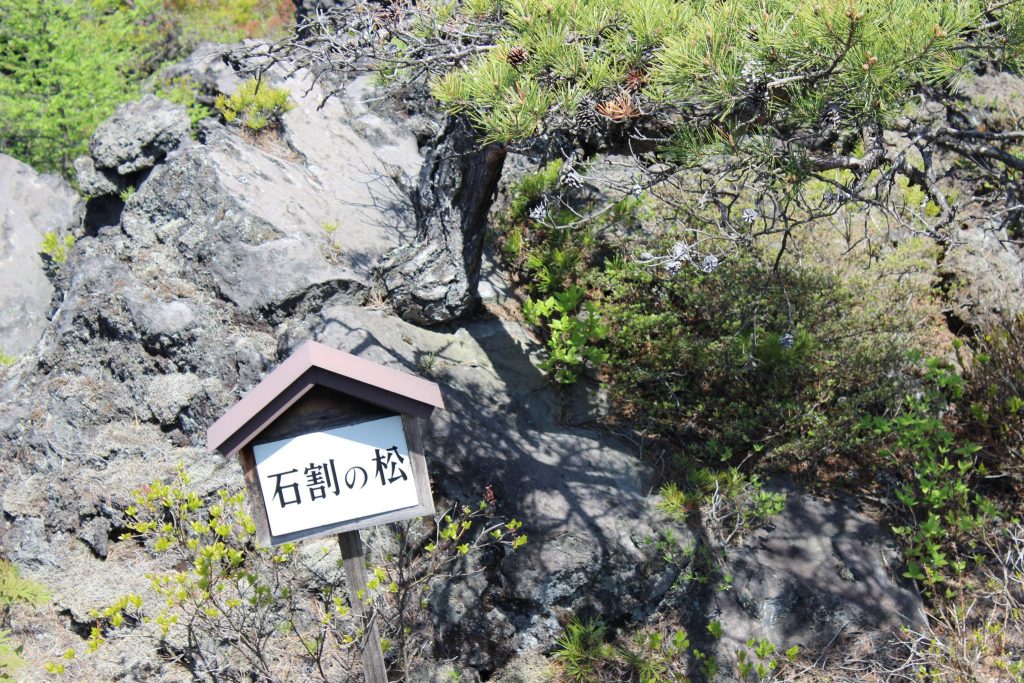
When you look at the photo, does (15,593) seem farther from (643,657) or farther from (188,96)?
(188,96)

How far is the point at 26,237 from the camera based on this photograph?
20.8 feet

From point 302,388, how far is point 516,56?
1.87m

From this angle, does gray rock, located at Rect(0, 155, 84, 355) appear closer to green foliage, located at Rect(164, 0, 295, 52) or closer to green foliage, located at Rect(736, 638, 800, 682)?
green foliage, located at Rect(164, 0, 295, 52)

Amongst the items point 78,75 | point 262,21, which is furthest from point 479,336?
point 262,21

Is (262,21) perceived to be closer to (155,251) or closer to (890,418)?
(155,251)

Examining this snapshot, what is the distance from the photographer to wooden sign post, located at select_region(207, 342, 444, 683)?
2799 mm

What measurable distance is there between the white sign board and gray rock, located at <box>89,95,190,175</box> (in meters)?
3.86

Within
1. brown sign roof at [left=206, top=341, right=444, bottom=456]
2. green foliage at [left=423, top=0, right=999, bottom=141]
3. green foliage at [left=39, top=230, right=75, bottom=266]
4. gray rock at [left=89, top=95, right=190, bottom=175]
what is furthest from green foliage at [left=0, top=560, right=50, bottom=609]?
green foliage at [left=423, top=0, right=999, bottom=141]

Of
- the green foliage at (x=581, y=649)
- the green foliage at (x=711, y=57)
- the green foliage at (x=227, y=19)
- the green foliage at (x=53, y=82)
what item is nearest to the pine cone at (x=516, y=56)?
the green foliage at (x=711, y=57)

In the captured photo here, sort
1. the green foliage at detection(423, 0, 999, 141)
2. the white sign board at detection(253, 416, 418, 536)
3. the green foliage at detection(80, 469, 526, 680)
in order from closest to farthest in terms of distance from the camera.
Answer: the white sign board at detection(253, 416, 418, 536), the green foliage at detection(423, 0, 999, 141), the green foliage at detection(80, 469, 526, 680)

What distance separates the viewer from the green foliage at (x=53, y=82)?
7.39m

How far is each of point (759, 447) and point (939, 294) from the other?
8.26 feet

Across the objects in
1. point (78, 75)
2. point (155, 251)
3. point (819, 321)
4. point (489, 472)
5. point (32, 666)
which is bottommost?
point (32, 666)

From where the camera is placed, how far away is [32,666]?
13.2 feet
